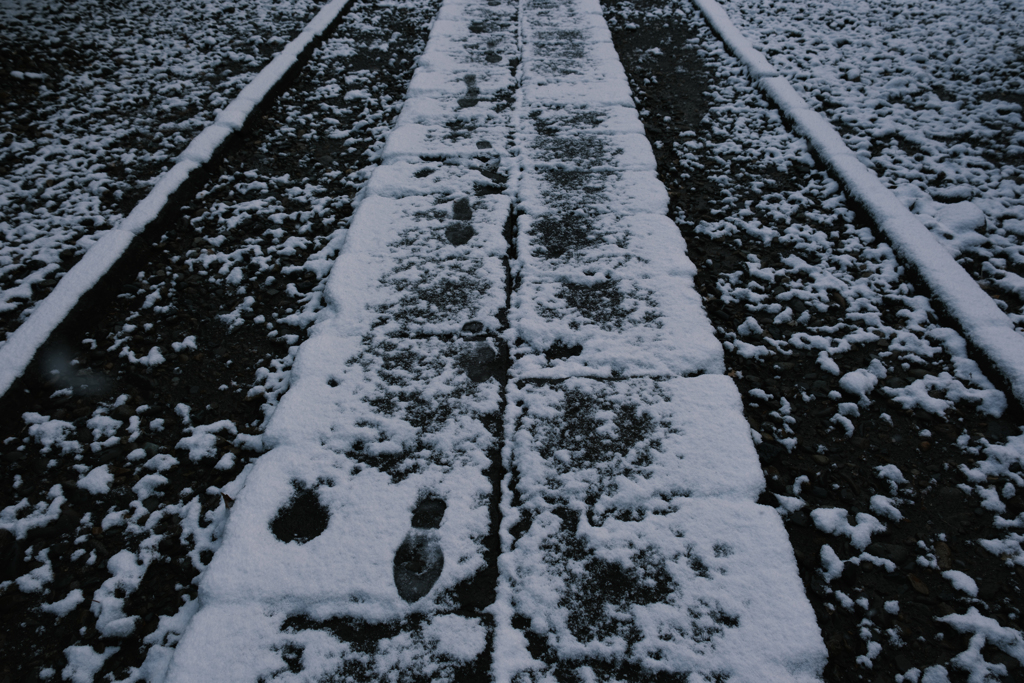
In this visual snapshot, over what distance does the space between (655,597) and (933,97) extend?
346cm

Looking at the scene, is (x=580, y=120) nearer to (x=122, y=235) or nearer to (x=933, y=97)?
(x=933, y=97)

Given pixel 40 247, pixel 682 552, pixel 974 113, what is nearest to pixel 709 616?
pixel 682 552

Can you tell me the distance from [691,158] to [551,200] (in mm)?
897

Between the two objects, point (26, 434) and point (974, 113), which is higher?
point (974, 113)

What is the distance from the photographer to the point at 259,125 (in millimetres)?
2965

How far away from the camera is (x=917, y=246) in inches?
81.4

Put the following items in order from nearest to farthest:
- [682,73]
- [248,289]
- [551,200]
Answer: [248,289] < [551,200] < [682,73]

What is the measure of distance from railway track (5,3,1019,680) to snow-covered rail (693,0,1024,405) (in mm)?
94

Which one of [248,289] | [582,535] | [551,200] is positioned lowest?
[582,535]

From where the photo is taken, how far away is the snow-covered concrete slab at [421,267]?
1880mm

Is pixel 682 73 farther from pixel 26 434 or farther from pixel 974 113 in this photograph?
pixel 26 434

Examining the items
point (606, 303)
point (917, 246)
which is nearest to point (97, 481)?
point (606, 303)

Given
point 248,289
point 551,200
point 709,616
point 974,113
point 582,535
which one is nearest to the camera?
point 709,616

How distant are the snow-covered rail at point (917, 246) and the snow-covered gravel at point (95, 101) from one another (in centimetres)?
336
